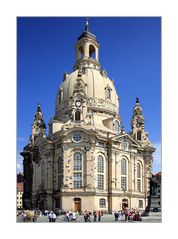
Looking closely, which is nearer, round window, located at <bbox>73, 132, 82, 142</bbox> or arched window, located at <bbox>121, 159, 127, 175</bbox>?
round window, located at <bbox>73, 132, 82, 142</bbox>

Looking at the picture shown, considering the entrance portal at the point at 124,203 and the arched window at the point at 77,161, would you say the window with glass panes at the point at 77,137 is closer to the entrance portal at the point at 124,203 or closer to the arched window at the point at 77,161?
the arched window at the point at 77,161

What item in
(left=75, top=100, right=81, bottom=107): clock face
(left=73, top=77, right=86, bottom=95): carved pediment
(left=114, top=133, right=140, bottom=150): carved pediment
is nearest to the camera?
(left=75, top=100, right=81, bottom=107): clock face

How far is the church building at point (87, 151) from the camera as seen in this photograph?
4128 cm

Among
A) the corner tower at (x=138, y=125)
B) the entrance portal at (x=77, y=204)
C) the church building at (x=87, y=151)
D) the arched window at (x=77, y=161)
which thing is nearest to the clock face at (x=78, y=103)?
the church building at (x=87, y=151)

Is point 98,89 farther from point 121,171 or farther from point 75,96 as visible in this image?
point 121,171

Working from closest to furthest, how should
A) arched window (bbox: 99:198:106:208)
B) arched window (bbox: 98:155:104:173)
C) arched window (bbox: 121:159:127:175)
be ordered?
arched window (bbox: 99:198:106:208) → arched window (bbox: 98:155:104:173) → arched window (bbox: 121:159:127:175)

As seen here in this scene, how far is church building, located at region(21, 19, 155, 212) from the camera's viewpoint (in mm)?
41281

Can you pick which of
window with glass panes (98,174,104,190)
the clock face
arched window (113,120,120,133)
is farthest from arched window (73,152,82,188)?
arched window (113,120,120,133)

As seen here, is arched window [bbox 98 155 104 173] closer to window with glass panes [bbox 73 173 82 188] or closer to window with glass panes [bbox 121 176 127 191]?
window with glass panes [bbox 73 173 82 188]

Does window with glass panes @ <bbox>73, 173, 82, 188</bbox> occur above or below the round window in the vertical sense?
below
